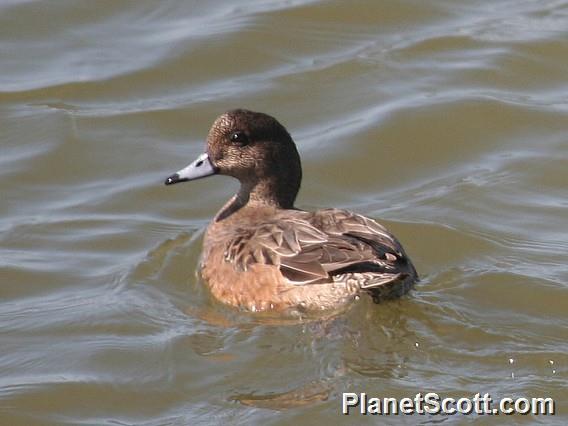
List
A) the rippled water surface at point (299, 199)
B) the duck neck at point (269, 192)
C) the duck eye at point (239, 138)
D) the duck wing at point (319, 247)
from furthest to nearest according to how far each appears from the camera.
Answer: the duck neck at point (269, 192), the duck eye at point (239, 138), the duck wing at point (319, 247), the rippled water surface at point (299, 199)

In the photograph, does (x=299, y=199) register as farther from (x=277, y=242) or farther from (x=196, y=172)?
(x=277, y=242)

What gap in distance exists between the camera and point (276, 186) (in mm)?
9336

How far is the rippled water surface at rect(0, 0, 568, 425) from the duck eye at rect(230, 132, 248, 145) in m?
0.95

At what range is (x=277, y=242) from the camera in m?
8.30

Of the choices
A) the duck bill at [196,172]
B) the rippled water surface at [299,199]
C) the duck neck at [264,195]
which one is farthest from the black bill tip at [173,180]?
the rippled water surface at [299,199]

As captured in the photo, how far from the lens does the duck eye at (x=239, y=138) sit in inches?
359

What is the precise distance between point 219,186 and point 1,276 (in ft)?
7.15

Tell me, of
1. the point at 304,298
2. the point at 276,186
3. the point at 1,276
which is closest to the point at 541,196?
the point at 276,186

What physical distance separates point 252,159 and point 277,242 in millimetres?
1099

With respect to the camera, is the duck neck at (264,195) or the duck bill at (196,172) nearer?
the duck bill at (196,172)

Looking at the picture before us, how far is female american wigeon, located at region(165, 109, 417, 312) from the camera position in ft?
25.9

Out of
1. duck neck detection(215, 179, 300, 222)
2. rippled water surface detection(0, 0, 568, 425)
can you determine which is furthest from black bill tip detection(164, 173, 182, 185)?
rippled water surface detection(0, 0, 568, 425)

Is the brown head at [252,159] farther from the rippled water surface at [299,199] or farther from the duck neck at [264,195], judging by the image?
the rippled water surface at [299,199]

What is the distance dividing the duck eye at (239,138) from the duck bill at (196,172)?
24 cm
